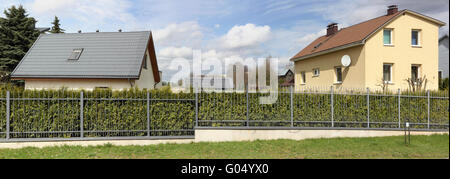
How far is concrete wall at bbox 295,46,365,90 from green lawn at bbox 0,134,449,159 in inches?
266

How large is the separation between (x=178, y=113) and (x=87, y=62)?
963 cm

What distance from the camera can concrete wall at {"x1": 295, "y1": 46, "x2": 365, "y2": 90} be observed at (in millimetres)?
15461

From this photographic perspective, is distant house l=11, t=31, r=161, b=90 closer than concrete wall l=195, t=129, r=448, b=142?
No

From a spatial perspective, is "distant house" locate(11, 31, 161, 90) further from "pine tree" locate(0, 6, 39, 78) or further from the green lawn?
"pine tree" locate(0, 6, 39, 78)

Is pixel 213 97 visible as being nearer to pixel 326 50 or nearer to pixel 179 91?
pixel 179 91

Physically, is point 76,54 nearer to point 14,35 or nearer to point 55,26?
point 14,35

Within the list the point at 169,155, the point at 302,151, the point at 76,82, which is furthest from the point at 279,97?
the point at 76,82

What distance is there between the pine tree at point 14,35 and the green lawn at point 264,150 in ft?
70.8

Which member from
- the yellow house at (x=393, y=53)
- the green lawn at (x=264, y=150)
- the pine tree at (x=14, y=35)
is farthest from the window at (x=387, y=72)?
the pine tree at (x=14, y=35)

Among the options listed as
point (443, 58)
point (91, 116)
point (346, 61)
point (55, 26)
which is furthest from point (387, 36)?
point (55, 26)

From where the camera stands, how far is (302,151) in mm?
7430

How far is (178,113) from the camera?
A: 8641 mm

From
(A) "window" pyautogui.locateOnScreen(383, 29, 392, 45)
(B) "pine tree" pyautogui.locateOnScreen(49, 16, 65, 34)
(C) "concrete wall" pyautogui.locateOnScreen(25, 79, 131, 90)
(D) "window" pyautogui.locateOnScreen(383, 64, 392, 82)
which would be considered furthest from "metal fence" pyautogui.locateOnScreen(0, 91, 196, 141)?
(B) "pine tree" pyautogui.locateOnScreen(49, 16, 65, 34)

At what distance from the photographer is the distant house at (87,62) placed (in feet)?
47.1
